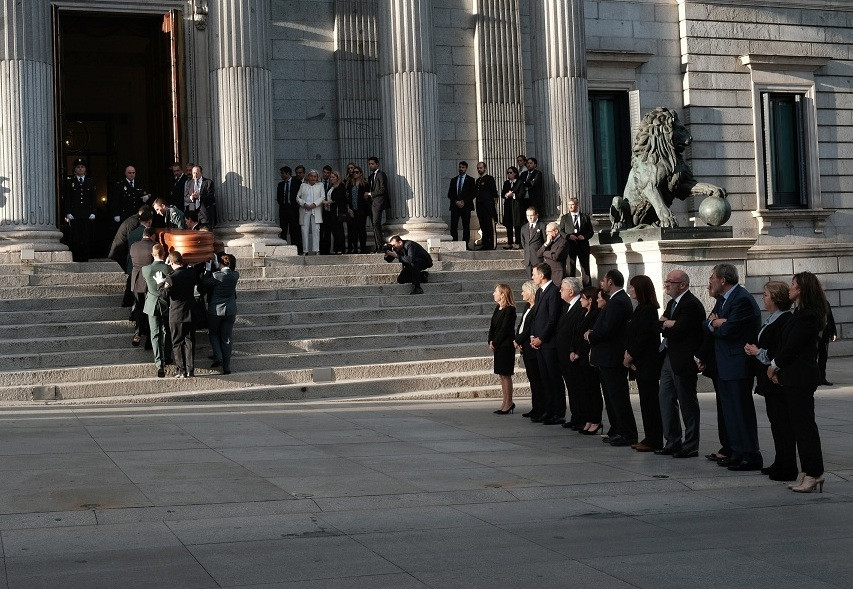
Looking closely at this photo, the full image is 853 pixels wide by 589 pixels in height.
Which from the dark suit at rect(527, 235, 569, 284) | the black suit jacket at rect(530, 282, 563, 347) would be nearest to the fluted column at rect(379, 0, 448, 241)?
the dark suit at rect(527, 235, 569, 284)

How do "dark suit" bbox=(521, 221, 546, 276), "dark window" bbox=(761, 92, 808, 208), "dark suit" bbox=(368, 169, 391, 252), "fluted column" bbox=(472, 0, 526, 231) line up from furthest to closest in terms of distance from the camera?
"dark window" bbox=(761, 92, 808, 208)
"fluted column" bbox=(472, 0, 526, 231)
"dark suit" bbox=(368, 169, 391, 252)
"dark suit" bbox=(521, 221, 546, 276)

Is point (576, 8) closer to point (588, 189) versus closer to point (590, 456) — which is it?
point (588, 189)

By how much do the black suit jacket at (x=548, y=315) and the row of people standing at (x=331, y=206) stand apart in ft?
29.7

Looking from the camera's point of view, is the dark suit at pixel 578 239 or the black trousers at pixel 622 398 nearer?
the black trousers at pixel 622 398

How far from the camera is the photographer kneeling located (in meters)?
21.6

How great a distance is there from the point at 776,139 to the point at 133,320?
57.6 ft

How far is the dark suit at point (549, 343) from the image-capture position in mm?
14977

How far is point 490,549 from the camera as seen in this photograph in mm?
8414

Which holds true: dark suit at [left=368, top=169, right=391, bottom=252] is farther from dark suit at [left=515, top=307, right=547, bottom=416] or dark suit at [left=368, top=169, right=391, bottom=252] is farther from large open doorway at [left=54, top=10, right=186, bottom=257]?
dark suit at [left=515, top=307, right=547, bottom=416]

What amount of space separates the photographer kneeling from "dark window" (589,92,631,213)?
8.28 m

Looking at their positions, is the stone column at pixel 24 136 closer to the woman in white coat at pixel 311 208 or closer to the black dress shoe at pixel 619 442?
the woman in white coat at pixel 311 208

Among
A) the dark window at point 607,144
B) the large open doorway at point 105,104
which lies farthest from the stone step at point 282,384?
the dark window at point 607,144

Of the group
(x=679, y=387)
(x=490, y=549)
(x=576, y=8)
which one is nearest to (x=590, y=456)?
(x=679, y=387)

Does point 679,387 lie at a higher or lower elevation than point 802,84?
lower
